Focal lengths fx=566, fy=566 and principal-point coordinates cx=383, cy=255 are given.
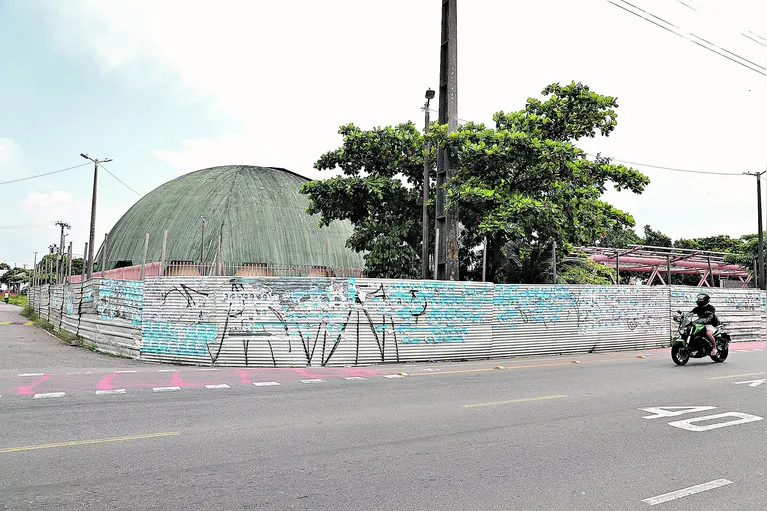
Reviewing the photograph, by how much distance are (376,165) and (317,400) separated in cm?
1603

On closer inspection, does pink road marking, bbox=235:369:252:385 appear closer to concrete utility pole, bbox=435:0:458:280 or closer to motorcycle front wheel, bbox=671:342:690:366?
concrete utility pole, bbox=435:0:458:280

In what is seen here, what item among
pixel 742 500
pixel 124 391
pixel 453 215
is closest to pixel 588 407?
pixel 742 500

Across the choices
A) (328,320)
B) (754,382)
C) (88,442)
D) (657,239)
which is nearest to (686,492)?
(88,442)

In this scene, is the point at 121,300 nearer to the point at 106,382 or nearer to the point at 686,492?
the point at 106,382

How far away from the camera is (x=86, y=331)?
18156 mm

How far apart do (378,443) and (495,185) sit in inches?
585

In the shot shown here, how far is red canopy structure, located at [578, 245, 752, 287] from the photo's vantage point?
101 feet

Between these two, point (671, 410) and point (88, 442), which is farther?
point (671, 410)

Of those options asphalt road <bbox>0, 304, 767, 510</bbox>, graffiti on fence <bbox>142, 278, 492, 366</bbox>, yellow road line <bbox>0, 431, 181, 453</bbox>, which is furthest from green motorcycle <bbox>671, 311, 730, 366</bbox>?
yellow road line <bbox>0, 431, 181, 453</bbox>

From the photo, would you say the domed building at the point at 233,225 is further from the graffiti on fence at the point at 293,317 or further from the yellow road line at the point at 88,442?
the yellow road line at the point at 88,442

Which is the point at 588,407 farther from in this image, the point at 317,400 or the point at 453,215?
the point at 453,215

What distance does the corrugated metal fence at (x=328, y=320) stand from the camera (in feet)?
44.2

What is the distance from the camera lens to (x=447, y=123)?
1925cm

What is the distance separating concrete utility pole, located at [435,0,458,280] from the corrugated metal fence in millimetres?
2970
